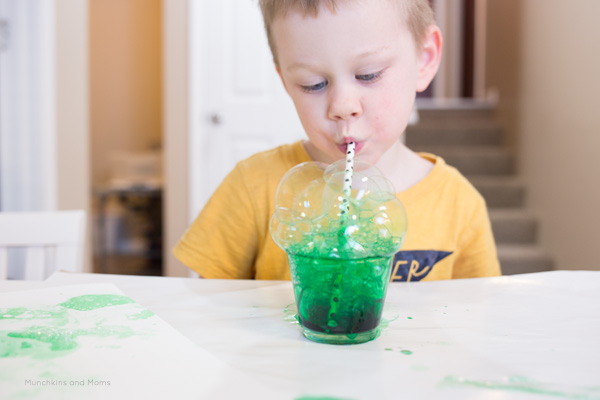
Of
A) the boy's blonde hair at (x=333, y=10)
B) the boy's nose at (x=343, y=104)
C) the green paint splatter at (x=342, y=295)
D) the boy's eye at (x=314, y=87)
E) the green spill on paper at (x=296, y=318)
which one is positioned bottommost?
the green spill on paper at (x=296, y=318)

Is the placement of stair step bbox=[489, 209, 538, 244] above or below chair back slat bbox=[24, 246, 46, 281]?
below

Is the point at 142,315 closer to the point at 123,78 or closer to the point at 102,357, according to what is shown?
the point at 102,357

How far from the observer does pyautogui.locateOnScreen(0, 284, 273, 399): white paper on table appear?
17.7 inches

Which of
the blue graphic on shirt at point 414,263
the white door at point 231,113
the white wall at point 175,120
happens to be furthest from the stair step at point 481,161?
the blue graphic on shirt at point 414,263

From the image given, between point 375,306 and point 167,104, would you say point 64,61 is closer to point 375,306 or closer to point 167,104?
point 167,104

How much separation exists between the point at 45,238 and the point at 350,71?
65 centimetres

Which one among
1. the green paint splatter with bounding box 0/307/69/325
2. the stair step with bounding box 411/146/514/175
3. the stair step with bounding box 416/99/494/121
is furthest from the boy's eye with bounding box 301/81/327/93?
the stair step with bounding box 416/99/494/121

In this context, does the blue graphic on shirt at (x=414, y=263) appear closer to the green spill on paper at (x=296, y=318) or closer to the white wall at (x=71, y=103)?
the green spill on paper at (x=296, y=318)

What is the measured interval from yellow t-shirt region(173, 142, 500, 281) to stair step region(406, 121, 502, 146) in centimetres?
371

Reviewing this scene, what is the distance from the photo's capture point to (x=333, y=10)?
714 millimetres

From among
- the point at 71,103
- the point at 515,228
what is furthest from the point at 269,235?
the point at 515,228

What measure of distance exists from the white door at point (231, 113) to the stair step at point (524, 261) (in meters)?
1.39

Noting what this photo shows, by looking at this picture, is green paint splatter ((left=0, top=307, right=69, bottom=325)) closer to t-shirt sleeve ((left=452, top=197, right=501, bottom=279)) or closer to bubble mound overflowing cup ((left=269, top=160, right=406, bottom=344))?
bubble mound overflowing cup ((left=269, top=160, right=406, bottom=344))

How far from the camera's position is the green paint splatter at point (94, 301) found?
0.66 m
